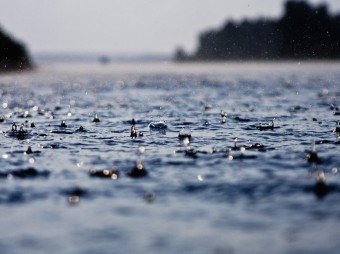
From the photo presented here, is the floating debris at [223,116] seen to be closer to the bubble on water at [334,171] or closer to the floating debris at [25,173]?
the bubble on water at [334,171]

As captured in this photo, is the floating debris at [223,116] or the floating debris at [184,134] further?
the floating debris at [223,116]

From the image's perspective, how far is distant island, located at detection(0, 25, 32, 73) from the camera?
Result: 88.2 meters

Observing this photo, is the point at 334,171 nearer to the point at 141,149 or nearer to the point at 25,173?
the point at 141,149

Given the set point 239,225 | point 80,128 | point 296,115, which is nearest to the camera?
point 239,225

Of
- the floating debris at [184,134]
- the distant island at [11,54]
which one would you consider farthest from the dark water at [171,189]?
the distant island at [11,54]

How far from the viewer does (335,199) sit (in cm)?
1152

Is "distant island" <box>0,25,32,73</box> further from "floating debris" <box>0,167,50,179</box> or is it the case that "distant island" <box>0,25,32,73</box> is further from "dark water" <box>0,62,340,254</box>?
"floating debris" <box>0,167,50,179</box>

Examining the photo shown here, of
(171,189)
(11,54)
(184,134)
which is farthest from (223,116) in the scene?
(11,54)


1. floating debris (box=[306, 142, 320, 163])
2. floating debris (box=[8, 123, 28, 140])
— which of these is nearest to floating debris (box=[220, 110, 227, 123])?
floating debris (box=[8, 123, 28, 140])

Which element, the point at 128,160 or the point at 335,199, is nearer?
the point at 335,199

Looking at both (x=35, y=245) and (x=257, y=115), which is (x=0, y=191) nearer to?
(x=35, y=245)

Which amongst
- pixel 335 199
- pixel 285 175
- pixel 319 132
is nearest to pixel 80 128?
pixel 319 132

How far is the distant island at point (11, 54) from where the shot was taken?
88.2 metres

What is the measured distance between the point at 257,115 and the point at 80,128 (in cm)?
964
